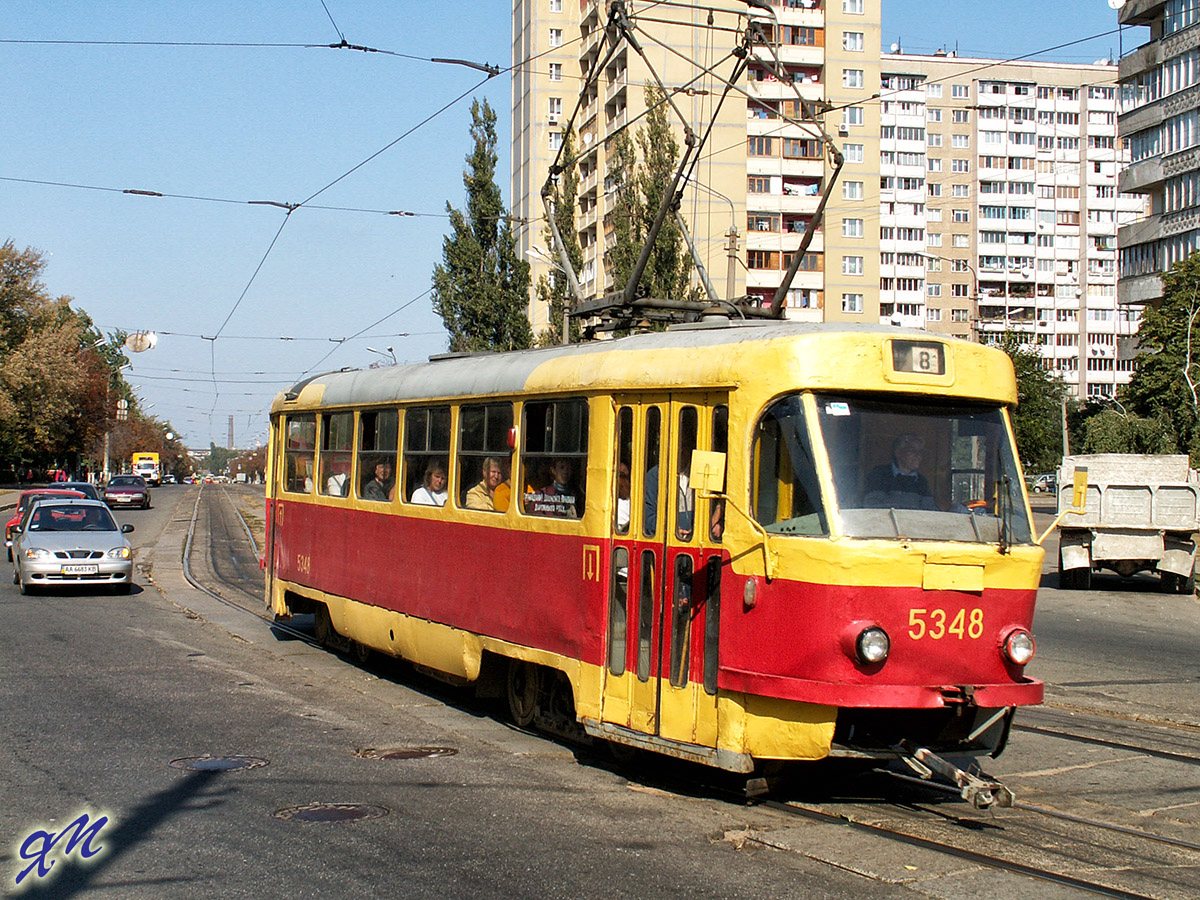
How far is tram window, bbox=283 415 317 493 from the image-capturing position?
1462 centimetres

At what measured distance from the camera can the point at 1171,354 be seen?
171 feet

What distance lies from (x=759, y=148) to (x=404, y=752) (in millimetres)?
60396

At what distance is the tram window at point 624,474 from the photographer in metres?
8.59

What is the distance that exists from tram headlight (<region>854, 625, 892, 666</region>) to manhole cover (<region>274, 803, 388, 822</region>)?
2.71 metres

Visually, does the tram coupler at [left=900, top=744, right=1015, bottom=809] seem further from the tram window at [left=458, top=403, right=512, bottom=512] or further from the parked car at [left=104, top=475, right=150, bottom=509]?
the parked car at [left=104, top=475, right=150, bottom=509]

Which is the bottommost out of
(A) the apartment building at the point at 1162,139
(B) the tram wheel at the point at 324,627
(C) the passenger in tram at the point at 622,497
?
(B) the tram wheel at the point at 324,627

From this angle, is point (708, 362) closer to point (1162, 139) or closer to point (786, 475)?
point (786, 475)

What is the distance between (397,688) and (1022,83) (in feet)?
366

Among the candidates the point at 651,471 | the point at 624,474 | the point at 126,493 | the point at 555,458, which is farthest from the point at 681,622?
the point at 126,493

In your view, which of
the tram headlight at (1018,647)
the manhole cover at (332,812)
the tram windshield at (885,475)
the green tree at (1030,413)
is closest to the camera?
the manhole cover at (332,812)

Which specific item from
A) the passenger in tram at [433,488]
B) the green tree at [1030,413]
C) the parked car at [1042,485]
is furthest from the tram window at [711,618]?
the parked car at [1042,485]

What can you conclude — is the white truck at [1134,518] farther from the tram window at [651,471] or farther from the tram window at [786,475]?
the tram window at [786,475]

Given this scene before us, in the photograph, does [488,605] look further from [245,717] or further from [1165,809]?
[1165,809]

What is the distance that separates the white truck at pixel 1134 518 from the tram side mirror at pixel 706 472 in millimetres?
17566
